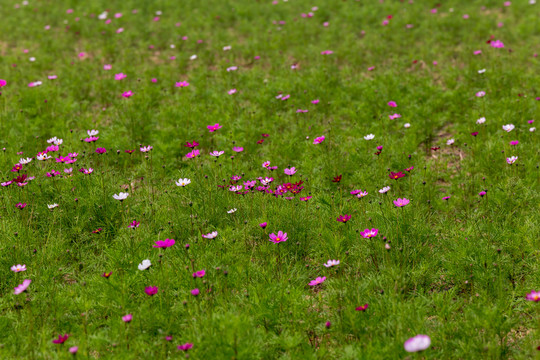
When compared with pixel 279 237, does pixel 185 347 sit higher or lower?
higher

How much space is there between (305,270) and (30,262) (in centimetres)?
200

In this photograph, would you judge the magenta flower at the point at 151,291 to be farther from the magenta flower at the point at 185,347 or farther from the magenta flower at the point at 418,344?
the magenta flower at the point at 418,344

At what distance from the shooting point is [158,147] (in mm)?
4859

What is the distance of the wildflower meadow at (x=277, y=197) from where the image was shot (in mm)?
2596

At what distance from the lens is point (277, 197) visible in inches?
151

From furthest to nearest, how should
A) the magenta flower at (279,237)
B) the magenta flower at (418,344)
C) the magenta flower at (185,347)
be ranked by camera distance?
the magenta flower at (279,237) → the magenta flower at (185,347) → the magenta flower at (418,344)

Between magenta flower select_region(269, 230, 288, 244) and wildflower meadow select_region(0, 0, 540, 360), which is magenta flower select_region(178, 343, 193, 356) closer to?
wildflower meadow select_region(0, 0, 540, 360)

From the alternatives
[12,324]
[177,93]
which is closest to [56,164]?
[12,324]

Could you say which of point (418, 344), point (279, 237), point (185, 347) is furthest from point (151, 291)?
point (418, 344)

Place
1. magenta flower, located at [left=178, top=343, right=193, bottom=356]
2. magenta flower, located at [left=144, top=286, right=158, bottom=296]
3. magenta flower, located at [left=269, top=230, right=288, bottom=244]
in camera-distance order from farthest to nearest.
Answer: magenta flower, located at [left=269, top=230, right=288, bottom=244] → magenta flower, located at [left=144, top=286, right=158, bottom=296] → magenta flower, located at [left=178, top=343, right=193, bottom=356]

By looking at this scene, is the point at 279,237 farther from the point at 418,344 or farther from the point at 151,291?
the point at 418,344

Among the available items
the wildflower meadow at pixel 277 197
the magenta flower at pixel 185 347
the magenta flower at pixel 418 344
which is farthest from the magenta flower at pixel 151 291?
the magenta flower at pixel 418 344

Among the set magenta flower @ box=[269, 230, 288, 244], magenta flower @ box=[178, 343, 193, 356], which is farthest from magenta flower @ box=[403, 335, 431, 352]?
magenta flower @ box=[269, 230, 288, 244]

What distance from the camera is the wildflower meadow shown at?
2.60 metres
